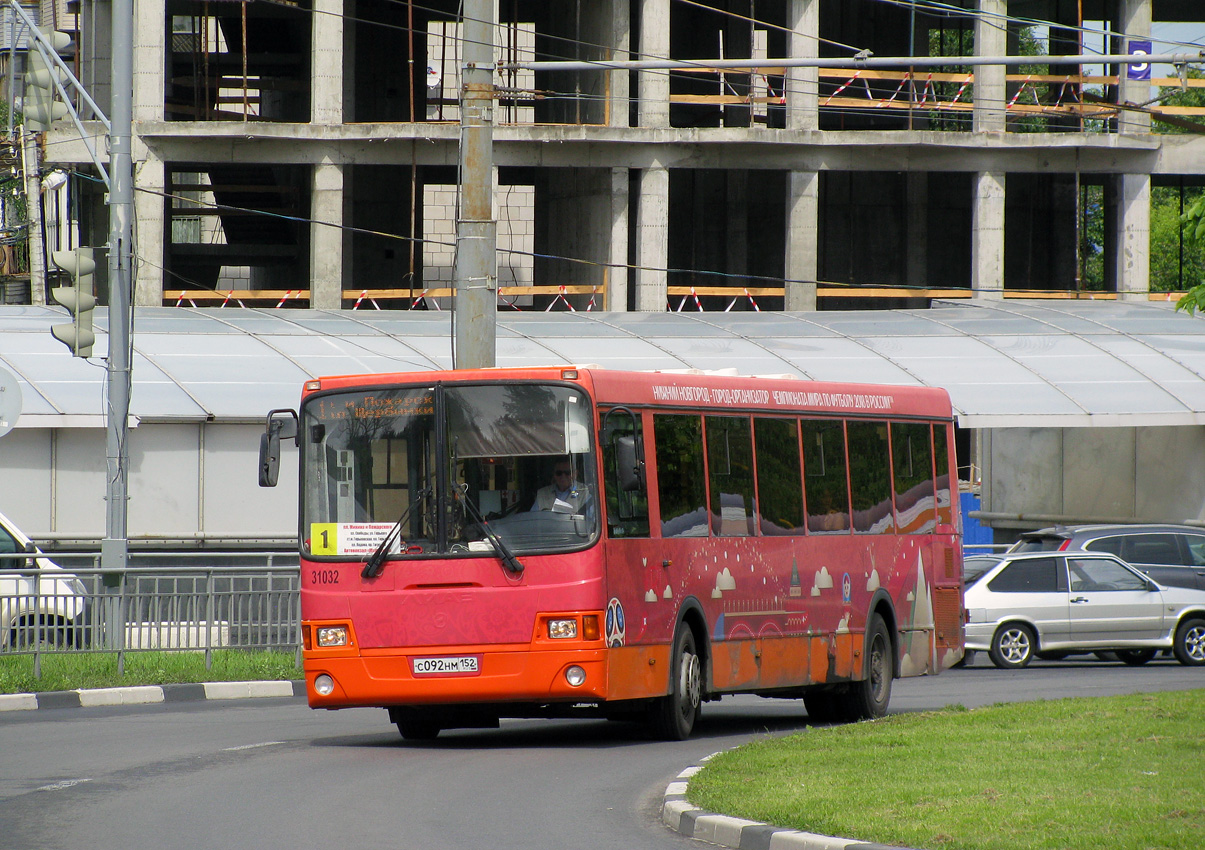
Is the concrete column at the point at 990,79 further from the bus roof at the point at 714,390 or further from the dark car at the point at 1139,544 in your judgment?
the bus roof at the point at 714,390

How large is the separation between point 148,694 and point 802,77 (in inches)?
1308

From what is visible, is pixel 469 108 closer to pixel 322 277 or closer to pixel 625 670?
pixel 625 670

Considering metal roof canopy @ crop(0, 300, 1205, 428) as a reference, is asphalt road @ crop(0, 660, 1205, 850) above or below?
below

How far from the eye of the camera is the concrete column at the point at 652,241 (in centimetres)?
4694

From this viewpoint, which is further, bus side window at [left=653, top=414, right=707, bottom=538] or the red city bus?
bus side window at [left=653, top=414, right=707, bottom=538]

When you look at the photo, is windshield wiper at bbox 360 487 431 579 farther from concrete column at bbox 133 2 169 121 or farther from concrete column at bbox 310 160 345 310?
concrete column at bbox 133 2 169 121

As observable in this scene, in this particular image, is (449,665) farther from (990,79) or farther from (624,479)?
(990,79)

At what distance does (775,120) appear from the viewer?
176ft

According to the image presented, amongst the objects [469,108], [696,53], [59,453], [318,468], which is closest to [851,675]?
[318,468]

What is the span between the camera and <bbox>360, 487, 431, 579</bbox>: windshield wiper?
13.2 metres

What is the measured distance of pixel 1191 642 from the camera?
79.6 ft

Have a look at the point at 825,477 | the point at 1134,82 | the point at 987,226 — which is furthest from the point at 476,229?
the point at 1134,82

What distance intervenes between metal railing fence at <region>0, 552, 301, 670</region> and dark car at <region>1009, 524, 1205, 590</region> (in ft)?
36.8

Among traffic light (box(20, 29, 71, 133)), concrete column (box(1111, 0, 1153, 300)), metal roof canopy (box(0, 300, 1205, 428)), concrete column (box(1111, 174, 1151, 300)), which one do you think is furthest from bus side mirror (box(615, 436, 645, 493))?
concrete column (box(1111, 174, 1151, 300))
